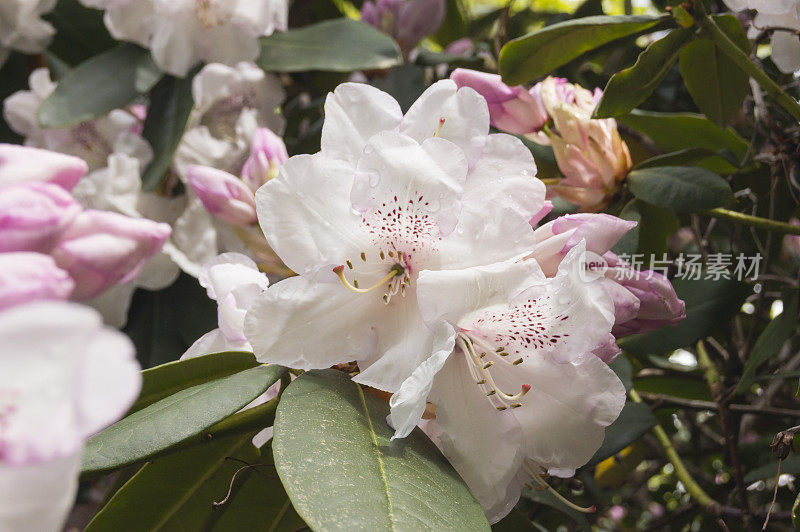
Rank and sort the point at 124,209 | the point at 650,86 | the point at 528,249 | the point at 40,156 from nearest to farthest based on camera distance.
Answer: the point at 40,156 → the point at 528,249 → the point at 650,86 → the point at 124,209

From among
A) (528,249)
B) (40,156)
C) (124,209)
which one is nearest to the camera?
(40,156)

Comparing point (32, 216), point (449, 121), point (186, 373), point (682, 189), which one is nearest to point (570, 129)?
point (682, 189)

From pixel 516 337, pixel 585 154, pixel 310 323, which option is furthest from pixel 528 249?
pixel 585 154

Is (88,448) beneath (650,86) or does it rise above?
beneath

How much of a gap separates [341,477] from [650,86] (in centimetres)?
55

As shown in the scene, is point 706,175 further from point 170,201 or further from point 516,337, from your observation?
point 170,201

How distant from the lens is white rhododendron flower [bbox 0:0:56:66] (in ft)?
3.93

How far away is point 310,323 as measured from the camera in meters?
0.58

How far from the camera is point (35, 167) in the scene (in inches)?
16.2

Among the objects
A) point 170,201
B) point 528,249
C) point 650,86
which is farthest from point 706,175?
point 170,201

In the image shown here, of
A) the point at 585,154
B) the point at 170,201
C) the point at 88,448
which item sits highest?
the point at 585,154

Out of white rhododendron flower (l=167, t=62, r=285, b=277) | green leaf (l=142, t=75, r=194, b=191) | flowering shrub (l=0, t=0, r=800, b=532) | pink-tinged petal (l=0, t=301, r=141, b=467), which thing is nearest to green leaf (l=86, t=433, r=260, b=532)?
flowering shrub (l=0, t=0, r=800, b=532)

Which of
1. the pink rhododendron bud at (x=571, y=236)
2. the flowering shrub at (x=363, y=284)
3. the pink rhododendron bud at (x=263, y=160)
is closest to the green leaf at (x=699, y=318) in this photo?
the flowering shrub at (x=363, y=284)

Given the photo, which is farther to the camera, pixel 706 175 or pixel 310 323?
pixel 706 175
